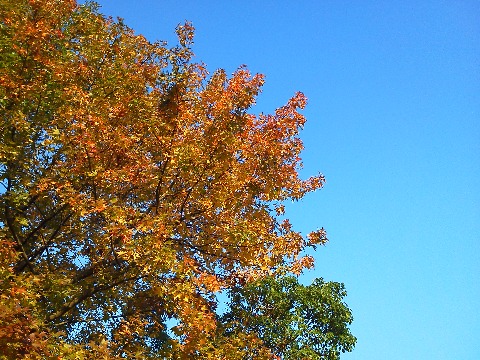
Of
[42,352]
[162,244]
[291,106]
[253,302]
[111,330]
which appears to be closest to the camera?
[42,352]

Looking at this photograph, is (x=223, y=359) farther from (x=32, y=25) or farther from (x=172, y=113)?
(x=32, y=25)

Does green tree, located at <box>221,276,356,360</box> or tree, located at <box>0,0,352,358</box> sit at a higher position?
green tree, located at <box>221,276,356,360</box>

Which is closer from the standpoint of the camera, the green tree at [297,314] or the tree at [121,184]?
the tree at [121,184]

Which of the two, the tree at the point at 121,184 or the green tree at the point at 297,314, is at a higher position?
the green tree at the point at 297,314

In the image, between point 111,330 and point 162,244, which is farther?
point 111,330

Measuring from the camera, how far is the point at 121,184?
1409cm

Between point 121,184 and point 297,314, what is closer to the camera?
point 121,184

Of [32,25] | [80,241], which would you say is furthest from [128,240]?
[32,25]

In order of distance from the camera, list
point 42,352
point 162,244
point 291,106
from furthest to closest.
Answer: point 291,106, point 162,244, point 42,352

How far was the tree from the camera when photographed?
40.7 ft

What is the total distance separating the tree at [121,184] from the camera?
488 inches

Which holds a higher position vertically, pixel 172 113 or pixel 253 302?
pixel 253 302

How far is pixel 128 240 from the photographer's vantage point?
39.0 ft

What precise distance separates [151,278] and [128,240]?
155 centimetres
